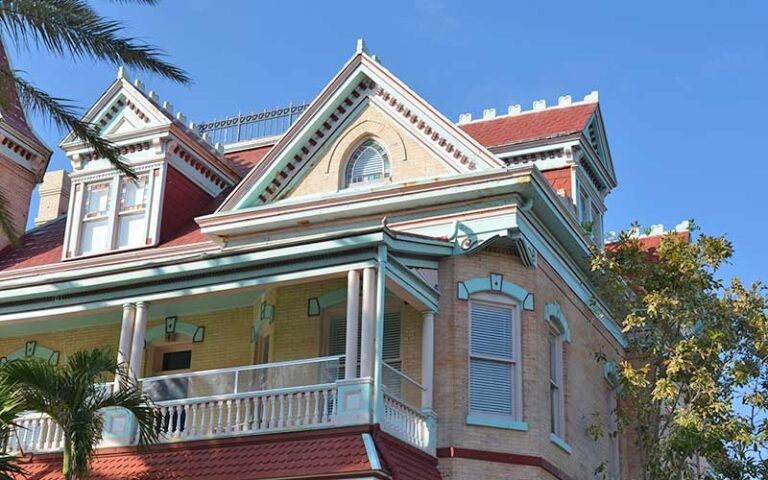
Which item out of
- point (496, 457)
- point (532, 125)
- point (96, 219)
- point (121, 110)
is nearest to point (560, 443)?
point (496, 457)

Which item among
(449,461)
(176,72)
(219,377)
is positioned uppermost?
(176,72)

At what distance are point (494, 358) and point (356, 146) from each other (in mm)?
5714

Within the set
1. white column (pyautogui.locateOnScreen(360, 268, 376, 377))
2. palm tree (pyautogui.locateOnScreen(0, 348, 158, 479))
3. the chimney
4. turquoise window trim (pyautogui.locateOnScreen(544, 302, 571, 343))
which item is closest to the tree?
turquoise window trim (pyautogui.locateOnScreen(544, 302, 571, 343))

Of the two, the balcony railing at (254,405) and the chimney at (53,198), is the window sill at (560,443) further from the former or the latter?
the chimney at (53,198)

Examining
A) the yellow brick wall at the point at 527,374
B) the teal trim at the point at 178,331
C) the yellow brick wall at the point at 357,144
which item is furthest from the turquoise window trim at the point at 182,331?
the yellow brick wall at the point at 527,374

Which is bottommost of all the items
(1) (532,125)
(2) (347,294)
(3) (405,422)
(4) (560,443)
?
(3) (405,422)

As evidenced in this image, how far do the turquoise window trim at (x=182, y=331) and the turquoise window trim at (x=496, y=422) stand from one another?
6155 millimetres

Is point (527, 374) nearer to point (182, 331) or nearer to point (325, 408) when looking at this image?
point (325, 408)

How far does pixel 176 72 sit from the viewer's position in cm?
1667

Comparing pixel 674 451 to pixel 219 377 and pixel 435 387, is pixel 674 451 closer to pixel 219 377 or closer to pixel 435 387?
pixel 435 387

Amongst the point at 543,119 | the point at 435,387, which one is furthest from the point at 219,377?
the point at 543,119

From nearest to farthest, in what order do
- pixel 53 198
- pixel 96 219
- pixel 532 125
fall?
1. pixel 96 219
2. pixel 532 125
3. pixel 53 198

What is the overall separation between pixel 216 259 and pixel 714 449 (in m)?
9.36

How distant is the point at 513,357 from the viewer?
68.2 ft
